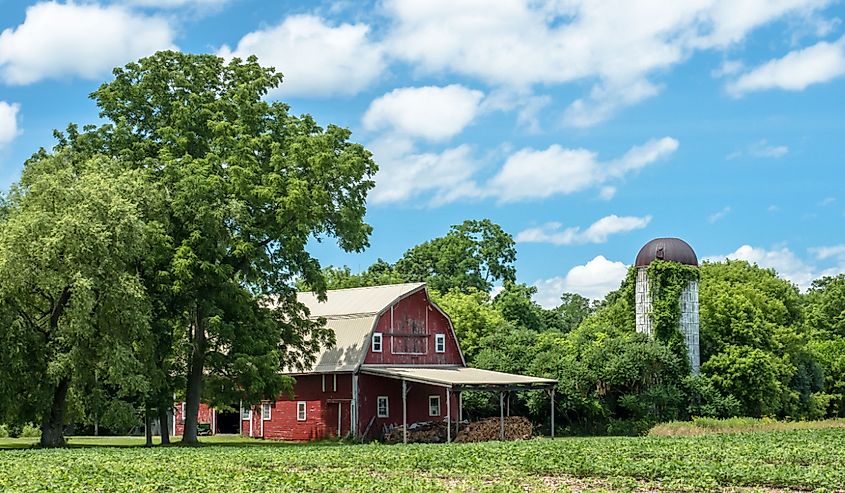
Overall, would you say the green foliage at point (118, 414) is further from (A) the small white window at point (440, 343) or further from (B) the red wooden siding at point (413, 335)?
(A) the small white window at point (440, 343)

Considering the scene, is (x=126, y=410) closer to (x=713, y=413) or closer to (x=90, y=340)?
(x=90, y=340)

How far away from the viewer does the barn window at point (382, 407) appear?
154ft

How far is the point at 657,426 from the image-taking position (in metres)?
44.9

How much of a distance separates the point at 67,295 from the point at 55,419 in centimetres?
454

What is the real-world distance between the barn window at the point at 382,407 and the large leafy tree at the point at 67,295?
1361 cm

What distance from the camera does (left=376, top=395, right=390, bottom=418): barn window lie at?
46.8 meters

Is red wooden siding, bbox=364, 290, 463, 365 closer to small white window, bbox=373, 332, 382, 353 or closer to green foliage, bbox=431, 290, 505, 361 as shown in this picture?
small white window, bbox=373, 332, 382, 353

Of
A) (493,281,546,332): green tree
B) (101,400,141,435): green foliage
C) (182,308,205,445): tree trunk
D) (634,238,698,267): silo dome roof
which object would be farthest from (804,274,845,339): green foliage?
(101,400,141,435): green foliage

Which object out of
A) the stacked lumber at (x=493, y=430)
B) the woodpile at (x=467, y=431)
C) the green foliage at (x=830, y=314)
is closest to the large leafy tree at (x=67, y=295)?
the woodpile at (x=467, y=431)

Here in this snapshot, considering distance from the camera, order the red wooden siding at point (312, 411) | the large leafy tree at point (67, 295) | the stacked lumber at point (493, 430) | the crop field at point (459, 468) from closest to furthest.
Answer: the crop field at point (459, 468) < the large leafy tree at point (67, 295) < the stacked lumber at point (493, 430) < the red wooden siding at point (312, 411)

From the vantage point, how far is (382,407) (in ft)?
154

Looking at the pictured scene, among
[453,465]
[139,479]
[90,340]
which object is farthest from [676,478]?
[90,340]

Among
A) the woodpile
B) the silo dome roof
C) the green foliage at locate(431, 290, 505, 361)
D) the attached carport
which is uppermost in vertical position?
the silo dome roof

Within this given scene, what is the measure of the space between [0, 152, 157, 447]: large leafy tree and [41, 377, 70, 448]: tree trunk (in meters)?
0.03
